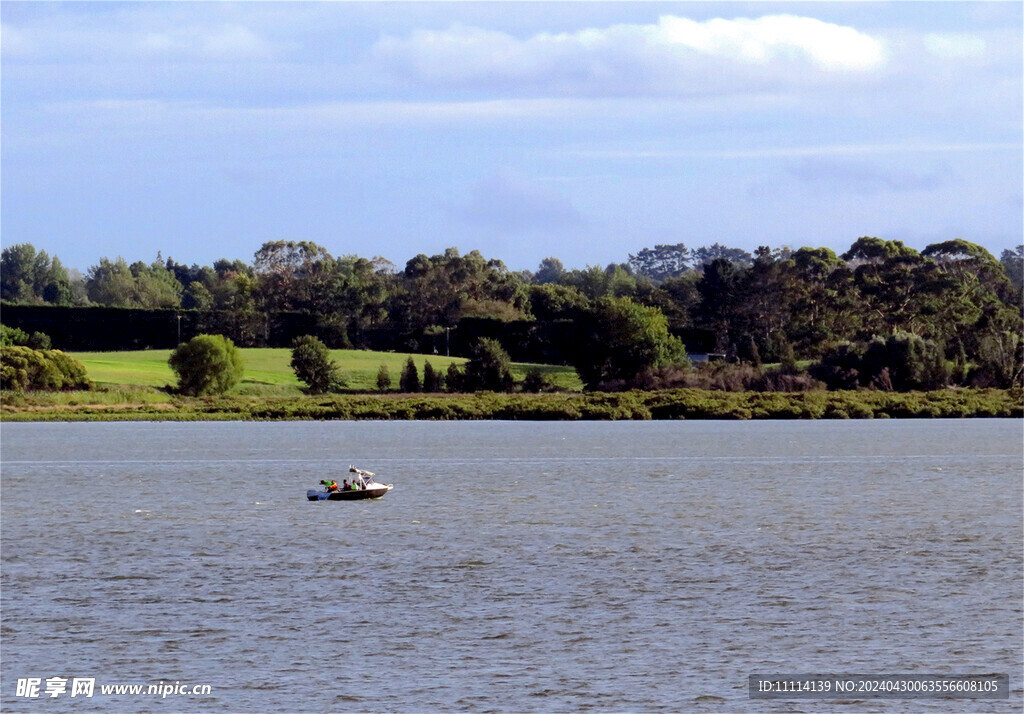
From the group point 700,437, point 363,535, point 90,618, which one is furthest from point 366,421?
point 90,618

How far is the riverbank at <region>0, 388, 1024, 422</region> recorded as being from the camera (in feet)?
345

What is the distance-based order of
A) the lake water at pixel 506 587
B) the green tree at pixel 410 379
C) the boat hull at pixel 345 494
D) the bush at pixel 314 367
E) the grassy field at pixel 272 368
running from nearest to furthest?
the lake water at pixel 506 587, the boat hull at pixel 345 494, the green tree at pixel 410 379, the grassy field at pixel 272 368, the bush at pixel 314 367

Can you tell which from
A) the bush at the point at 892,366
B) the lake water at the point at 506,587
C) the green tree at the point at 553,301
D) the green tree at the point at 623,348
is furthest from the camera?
the green tree at the point at 553,301

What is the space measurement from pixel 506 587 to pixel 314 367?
9512 cm

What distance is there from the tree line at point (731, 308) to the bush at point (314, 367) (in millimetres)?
20398

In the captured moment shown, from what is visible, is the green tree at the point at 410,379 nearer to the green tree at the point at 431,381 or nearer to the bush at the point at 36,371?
the green tree at the point at 431,381

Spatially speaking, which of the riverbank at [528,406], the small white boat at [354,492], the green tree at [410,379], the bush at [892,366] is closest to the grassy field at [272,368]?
the green tree at [410,379]

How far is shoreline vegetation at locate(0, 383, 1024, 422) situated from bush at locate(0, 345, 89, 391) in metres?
1.29

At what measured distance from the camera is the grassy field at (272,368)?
119 m

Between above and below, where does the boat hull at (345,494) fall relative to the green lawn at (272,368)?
below

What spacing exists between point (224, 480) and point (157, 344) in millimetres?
96227

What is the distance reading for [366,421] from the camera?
113m

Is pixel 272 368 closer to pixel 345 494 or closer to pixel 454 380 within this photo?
pixel 454 380

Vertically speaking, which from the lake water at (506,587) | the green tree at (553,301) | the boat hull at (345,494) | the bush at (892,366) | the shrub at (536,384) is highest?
the green tree at (553,301)
